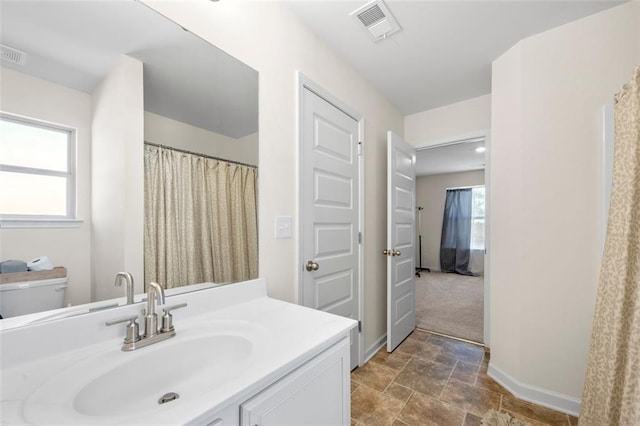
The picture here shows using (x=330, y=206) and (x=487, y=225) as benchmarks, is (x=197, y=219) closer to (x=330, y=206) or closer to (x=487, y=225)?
(x=330, y=206)

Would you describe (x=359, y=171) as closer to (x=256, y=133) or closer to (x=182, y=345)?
(x=256, y=133)

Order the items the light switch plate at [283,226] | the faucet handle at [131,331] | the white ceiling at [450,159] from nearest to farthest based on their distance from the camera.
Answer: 1. the faucet handle at [131,331]
2. the light switch plate at [283,226]
3. the white ceiling at [450,159]

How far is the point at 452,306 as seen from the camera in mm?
3625

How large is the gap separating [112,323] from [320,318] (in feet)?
2.33

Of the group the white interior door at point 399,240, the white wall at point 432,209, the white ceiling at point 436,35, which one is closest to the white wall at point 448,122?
the white ceiling at point 436,35

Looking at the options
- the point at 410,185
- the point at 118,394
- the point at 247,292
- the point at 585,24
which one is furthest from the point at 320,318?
the point at 585,24

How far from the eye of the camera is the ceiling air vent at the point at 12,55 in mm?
699

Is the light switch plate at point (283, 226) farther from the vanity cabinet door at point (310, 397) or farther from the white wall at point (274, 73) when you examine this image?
the vanity cabinet door at point (310, 397)

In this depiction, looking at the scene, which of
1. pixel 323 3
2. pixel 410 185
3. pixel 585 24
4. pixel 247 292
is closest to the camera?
pixel 247 292

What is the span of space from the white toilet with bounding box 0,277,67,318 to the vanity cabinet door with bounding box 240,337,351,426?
0.68m

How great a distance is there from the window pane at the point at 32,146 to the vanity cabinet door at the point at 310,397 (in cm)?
90

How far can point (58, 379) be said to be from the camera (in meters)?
0.62

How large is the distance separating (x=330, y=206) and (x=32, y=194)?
141cm

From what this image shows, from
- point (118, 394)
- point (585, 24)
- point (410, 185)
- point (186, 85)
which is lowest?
point (118, 394)
